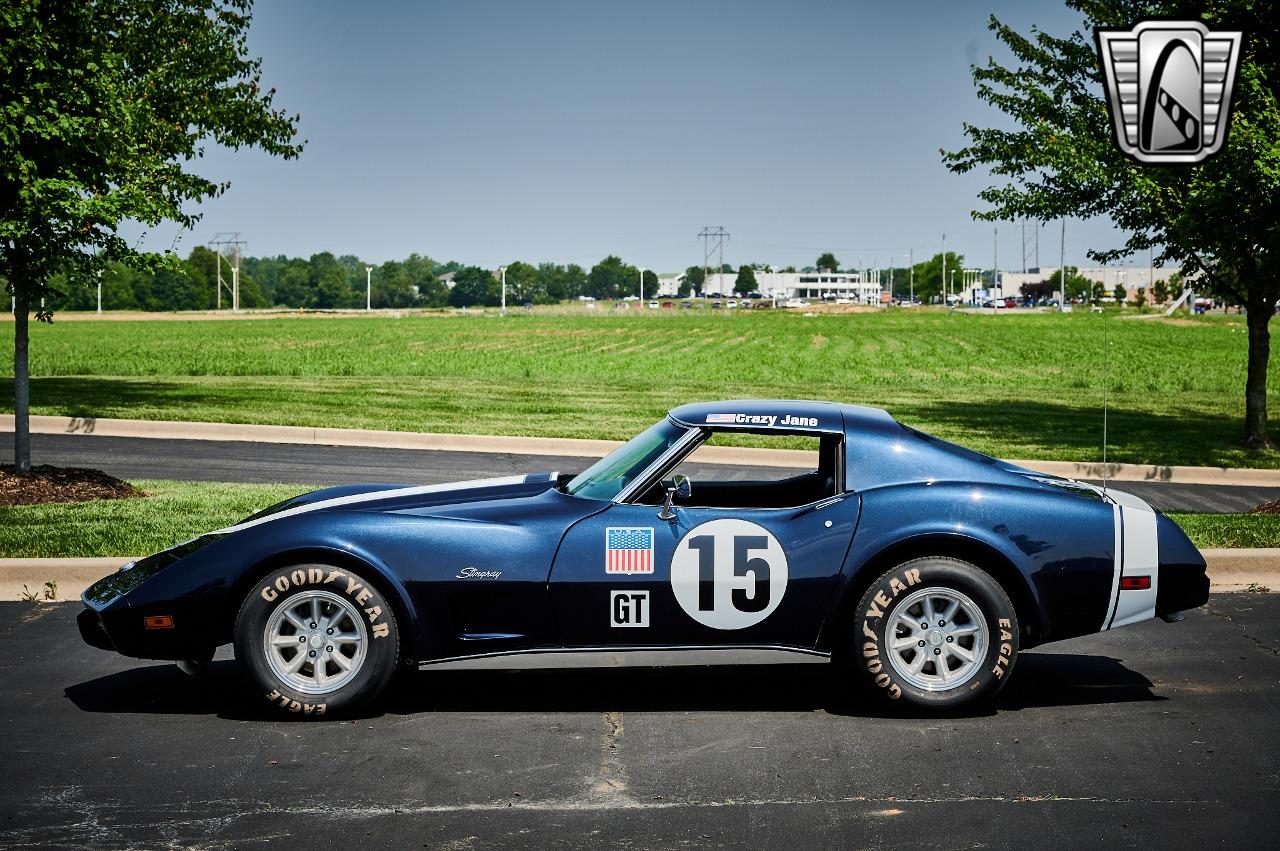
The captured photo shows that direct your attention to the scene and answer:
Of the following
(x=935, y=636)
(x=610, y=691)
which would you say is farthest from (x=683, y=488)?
(x=935, y=636)

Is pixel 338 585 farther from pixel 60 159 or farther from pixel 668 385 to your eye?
pixel 668 385

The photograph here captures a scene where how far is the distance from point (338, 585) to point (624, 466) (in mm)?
1447

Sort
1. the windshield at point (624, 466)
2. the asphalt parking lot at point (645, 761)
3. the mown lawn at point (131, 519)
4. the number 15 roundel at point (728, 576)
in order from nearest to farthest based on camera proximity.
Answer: the asphalt parking lot at point (645, 761)
the number 15 roundel at point (728, 576)
the windshield at point (624, 466)
the mown lawn at point (131, 519)

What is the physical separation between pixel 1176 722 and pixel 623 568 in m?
2.56

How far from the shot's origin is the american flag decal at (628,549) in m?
5.93

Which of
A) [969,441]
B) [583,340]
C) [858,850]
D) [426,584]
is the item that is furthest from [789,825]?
[583,340]

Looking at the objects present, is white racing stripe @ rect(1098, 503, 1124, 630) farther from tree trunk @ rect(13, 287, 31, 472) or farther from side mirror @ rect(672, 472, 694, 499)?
tree trunk @ rect(13, 287, 31, 472)

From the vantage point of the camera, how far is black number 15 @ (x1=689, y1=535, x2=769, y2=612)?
5.95 meters

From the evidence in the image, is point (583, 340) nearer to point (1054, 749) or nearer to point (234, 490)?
point (234, 490)

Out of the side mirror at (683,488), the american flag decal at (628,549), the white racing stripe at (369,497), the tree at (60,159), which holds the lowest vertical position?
the american flag decal at (628,549)

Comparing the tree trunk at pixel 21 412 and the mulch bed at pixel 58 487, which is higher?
the tree trunk at pixel 21 412

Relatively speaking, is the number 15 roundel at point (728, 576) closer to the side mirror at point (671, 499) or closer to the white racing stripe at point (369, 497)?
the side mirror at point (671, 499)

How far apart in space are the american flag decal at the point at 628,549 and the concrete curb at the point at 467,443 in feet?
34.3

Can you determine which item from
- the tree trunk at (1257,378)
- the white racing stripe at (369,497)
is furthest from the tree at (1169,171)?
the white racing stripe at (369,497)
